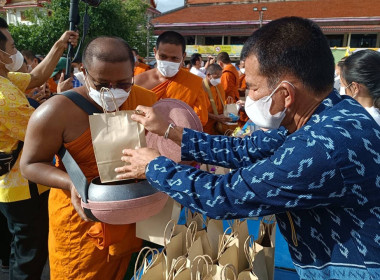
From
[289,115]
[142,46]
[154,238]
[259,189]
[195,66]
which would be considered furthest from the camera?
[142,46]

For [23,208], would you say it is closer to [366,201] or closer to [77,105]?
[77,105]

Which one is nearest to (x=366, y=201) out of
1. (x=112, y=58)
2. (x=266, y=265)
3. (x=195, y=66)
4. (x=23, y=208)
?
(x=266, y=265)

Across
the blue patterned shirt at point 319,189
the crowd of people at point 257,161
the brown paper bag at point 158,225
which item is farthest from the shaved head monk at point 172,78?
the blue patterned shirt at point 319,189

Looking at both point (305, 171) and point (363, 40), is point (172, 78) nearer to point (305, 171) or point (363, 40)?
point (305, 171)

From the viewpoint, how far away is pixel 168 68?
295 centimetres

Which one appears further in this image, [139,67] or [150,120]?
[139,67]

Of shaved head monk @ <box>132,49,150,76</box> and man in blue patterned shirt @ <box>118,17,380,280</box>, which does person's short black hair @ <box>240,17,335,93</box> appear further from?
shaved head monk @ <box>132,49,150,76</box>

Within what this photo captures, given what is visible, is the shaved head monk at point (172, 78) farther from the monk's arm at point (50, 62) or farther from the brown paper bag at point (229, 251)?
the brown paper bag at point (229, 251)

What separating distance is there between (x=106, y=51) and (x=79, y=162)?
52 centimetres

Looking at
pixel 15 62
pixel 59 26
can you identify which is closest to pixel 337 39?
pixel 59 26

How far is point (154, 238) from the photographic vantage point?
5.06 ft

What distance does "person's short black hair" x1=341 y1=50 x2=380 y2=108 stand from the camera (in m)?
2.27

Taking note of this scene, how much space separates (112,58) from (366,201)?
1132 millimetres

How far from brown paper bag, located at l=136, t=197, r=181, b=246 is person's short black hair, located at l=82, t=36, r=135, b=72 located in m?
0.70
